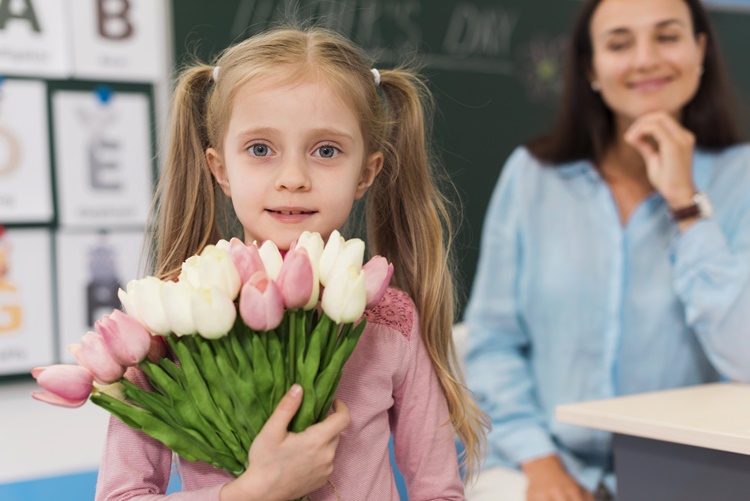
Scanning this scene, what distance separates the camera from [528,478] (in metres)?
1.92

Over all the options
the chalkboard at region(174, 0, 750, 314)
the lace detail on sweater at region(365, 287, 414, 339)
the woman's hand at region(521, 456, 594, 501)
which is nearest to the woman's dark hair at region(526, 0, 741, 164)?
the woman's hand at region(521, 456, 594, 501)

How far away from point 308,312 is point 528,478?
1.15 meters

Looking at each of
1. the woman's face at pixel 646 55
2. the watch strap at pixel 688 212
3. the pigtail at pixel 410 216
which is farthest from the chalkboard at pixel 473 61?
the pigtail at pixel 410 216

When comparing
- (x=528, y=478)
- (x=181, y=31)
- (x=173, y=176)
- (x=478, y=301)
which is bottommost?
(x=528, y=478)

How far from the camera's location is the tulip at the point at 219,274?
868 mm

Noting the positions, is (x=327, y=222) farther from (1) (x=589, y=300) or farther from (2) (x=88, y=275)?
(2) (x=88, y=275)

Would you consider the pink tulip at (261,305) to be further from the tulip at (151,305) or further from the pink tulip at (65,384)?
the pink tulip at (65,384)

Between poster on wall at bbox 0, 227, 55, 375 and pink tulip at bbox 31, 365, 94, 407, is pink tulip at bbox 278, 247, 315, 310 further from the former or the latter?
poster on wall at bbox 0, 227, 55, 375

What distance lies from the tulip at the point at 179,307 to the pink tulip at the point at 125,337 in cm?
4

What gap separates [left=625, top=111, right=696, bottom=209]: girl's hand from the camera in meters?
2.00

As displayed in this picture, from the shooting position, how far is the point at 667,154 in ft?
6.62

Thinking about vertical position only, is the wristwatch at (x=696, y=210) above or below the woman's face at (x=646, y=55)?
below

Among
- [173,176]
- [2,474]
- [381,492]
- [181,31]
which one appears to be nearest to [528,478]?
[381,492]

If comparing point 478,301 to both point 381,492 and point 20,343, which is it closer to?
point 381,492
